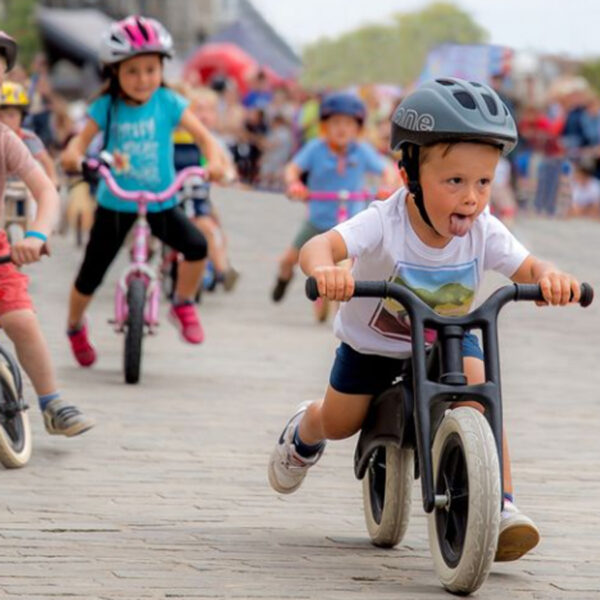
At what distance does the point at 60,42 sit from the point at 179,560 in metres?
52.4

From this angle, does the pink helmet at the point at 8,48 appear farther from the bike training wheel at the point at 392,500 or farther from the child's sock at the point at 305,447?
the bike training wheel at the point at 392,500

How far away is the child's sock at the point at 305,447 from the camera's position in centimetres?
634

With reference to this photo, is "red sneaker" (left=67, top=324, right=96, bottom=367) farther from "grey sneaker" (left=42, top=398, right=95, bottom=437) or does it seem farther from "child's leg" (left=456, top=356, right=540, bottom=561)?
"child's leg" (left=456, top=356, right=540, bottom=561)

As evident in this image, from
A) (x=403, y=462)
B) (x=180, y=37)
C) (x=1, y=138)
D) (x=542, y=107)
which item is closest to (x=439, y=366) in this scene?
(x=403, y=462)

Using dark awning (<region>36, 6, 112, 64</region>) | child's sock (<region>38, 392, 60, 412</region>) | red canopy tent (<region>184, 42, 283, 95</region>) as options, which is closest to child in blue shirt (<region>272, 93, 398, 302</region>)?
child's sock (<region>38, 392, 60, 412</region>)

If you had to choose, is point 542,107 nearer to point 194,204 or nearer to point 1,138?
point 194,204

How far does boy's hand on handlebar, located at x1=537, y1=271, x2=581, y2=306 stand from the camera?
546 cm

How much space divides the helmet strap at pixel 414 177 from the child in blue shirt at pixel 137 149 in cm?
436

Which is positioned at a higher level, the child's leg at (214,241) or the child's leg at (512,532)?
the child's leg at (512,532)

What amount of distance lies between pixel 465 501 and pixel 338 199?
798 cm

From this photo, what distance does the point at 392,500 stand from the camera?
601 cm

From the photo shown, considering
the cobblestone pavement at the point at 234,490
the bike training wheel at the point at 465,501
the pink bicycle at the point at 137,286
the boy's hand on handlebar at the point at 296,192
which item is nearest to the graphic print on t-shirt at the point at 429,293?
the bike training wheel at the point at 465,501

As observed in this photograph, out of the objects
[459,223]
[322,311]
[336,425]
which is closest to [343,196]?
[322,311]

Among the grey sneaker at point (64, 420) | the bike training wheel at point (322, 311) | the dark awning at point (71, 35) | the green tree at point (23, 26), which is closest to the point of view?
the grey sneaker at point (64, 420)
